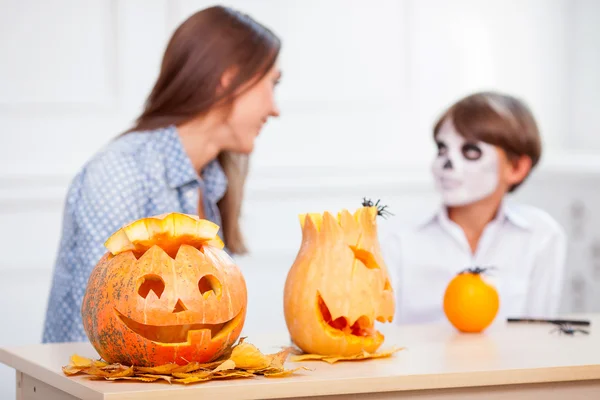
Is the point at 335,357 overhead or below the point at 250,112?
below

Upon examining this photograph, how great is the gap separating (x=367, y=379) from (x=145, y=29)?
1969 mm

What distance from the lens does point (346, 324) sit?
49.4 inches

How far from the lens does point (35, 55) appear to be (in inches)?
109

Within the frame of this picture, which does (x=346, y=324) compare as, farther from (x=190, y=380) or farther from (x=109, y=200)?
(x=109, y=200)

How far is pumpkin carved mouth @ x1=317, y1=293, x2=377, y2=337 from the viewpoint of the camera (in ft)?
4.03

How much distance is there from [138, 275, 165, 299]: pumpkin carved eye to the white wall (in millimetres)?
1685

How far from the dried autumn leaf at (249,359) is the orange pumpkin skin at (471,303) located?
526 millimetres

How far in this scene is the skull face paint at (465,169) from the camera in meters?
2.39

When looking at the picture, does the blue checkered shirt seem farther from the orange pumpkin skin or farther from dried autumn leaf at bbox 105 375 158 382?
dried autumn leaf at bbox 105 375 158 382

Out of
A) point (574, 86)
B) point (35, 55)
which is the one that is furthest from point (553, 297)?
point (35, 55)

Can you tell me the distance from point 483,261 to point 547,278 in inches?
6.8

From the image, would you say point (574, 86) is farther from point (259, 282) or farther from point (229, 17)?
point (229, 17)

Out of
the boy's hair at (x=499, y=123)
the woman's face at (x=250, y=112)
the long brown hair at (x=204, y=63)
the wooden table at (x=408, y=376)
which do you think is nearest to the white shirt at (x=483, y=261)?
the boy's hair at (x=499, y=123)

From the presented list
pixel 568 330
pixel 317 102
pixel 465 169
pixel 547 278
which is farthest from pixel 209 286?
pixel 317 102
